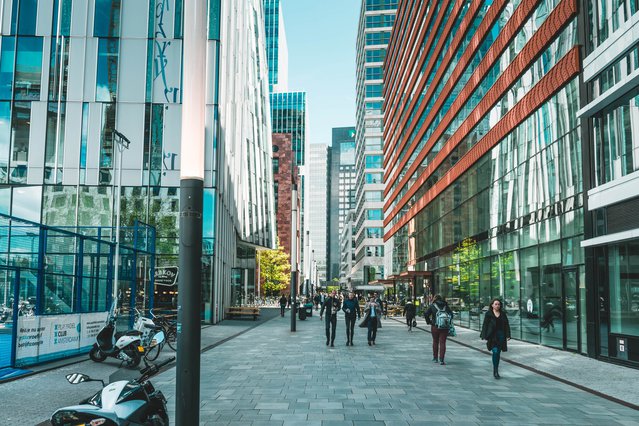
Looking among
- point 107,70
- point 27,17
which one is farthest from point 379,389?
point 27,17

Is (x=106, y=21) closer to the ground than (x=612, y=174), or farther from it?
farther from it

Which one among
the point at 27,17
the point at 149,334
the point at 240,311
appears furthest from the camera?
the point at 240,311

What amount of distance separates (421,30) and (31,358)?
43.6 meters

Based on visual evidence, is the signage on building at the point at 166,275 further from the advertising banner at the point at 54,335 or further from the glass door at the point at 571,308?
the glass door at the point at 571,308

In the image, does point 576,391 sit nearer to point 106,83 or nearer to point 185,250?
point 185,250

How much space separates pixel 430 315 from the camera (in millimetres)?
15570

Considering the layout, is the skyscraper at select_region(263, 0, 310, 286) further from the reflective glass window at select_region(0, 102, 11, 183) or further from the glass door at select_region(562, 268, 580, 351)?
the glass door at select_region(562, 268, 580, 351)

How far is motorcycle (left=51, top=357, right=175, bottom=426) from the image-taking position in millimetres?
5453

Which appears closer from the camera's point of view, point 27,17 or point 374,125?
point 27,17

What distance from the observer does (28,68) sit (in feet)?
99.5

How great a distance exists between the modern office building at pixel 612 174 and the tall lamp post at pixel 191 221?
41.5ft

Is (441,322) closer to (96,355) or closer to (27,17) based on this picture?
(96,355)

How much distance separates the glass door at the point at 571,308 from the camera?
58.3 ft

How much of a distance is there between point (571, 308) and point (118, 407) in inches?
633
